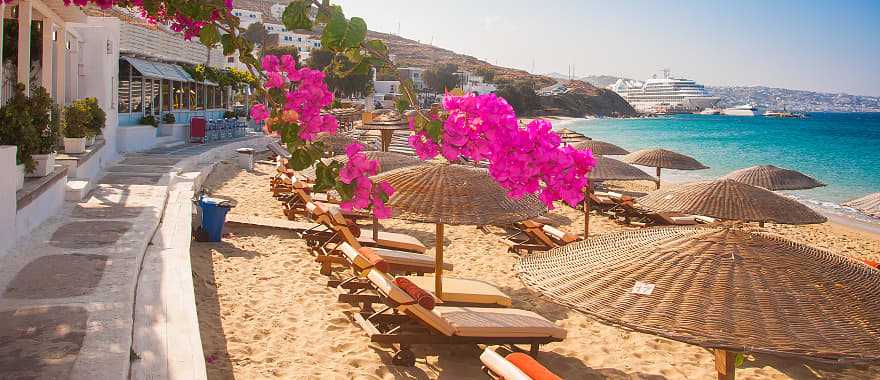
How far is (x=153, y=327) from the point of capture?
4.66 meters

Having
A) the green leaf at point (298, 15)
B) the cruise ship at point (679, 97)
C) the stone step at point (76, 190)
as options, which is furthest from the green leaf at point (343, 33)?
the cruise ship at point (679, 97)

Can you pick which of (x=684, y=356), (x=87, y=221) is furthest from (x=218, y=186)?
(x=684, y=356)

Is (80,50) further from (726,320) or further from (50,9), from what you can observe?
(726,320)

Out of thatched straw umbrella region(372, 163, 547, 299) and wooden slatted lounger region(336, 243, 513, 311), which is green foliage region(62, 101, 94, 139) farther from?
thatched straw umbrella region(372, 163, 547, 299)

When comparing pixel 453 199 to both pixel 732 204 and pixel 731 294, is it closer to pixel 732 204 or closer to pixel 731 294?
pixel 731 294

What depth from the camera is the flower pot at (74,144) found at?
11578 mm

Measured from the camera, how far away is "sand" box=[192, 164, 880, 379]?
5.40 m

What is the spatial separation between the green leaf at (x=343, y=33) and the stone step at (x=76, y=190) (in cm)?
844

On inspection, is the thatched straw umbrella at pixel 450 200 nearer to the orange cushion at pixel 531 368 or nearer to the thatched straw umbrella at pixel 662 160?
the orange cushion at pixel 531 368

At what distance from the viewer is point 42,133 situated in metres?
8.84

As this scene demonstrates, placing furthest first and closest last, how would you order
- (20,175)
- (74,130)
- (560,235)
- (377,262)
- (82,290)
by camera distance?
(74,130) < (560,235) < (20,175) < (377,262) < (82,290)

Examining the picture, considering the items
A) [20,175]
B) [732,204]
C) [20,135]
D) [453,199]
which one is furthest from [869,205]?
[20,135]

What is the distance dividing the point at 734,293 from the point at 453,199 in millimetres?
3136

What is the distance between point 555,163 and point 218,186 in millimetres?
13496
